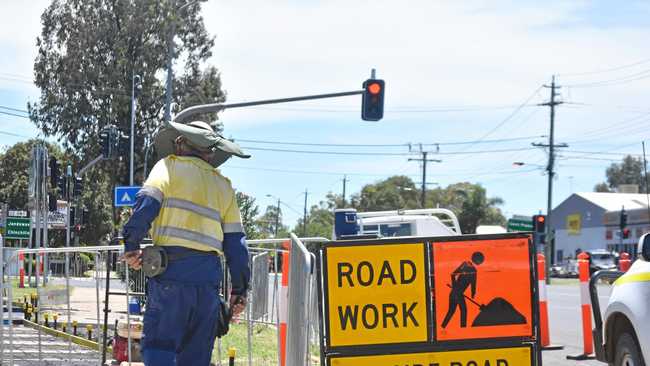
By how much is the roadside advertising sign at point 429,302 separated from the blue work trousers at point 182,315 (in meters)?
0.80

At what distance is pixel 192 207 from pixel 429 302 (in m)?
1.60

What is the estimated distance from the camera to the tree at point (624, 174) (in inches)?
5138

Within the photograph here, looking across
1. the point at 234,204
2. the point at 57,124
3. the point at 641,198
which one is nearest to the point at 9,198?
the point at 57,124

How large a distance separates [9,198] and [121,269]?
3143 inches

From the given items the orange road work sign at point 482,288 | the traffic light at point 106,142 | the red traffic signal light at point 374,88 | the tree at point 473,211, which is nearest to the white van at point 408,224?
the red traffic signal light at point 374,88

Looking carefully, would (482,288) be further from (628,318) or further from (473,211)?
(473,211)

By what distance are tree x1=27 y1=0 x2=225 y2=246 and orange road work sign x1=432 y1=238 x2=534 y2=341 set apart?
42.8 meters

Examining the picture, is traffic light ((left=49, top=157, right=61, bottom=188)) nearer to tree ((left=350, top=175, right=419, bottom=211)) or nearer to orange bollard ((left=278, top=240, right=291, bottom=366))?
orange bollard ((left=278, top=240, right=291, bottom=366))

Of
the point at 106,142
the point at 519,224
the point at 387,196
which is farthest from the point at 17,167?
the point at 519,224

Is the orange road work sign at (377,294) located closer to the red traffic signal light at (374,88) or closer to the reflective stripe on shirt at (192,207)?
the reflective stripe on shirt at (192,207)

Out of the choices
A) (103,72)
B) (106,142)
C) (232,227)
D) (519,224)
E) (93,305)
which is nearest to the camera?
(232,227)

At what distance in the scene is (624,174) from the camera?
5295 inches

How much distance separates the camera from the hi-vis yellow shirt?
6.03 metres

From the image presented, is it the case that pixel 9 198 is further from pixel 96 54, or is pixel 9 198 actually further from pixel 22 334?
pixel 22 334
